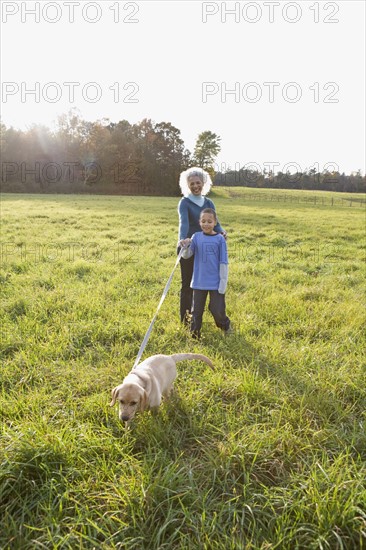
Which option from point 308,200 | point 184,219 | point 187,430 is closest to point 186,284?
point 184,219

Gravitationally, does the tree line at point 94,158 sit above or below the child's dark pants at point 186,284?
above

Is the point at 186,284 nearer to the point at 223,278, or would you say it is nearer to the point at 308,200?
the point at 223,278

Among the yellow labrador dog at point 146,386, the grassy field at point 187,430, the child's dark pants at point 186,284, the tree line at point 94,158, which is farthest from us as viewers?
the tree line at point 94,158

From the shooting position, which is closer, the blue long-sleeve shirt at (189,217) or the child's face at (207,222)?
the child's face at (207,222)

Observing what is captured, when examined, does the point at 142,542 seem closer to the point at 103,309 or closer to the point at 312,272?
the point at 103,309

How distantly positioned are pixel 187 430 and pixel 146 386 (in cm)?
46

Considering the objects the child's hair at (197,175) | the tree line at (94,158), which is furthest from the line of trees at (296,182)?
the child's hair at (197,175)

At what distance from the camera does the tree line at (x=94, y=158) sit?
46.7 m

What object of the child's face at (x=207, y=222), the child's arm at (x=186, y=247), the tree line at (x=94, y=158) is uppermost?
the tree line at (x=94, y=158)

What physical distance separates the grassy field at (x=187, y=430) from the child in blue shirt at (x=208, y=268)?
0.32 m

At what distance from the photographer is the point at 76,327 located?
4.27 m

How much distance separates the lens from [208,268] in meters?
4.09

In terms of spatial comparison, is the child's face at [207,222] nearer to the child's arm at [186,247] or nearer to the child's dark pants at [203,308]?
the child's arm at [186,247]

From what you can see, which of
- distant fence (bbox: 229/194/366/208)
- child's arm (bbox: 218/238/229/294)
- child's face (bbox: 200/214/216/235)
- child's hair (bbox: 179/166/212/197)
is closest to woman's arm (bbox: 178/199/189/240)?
child's hair (bbox: 179/166/212/197)
